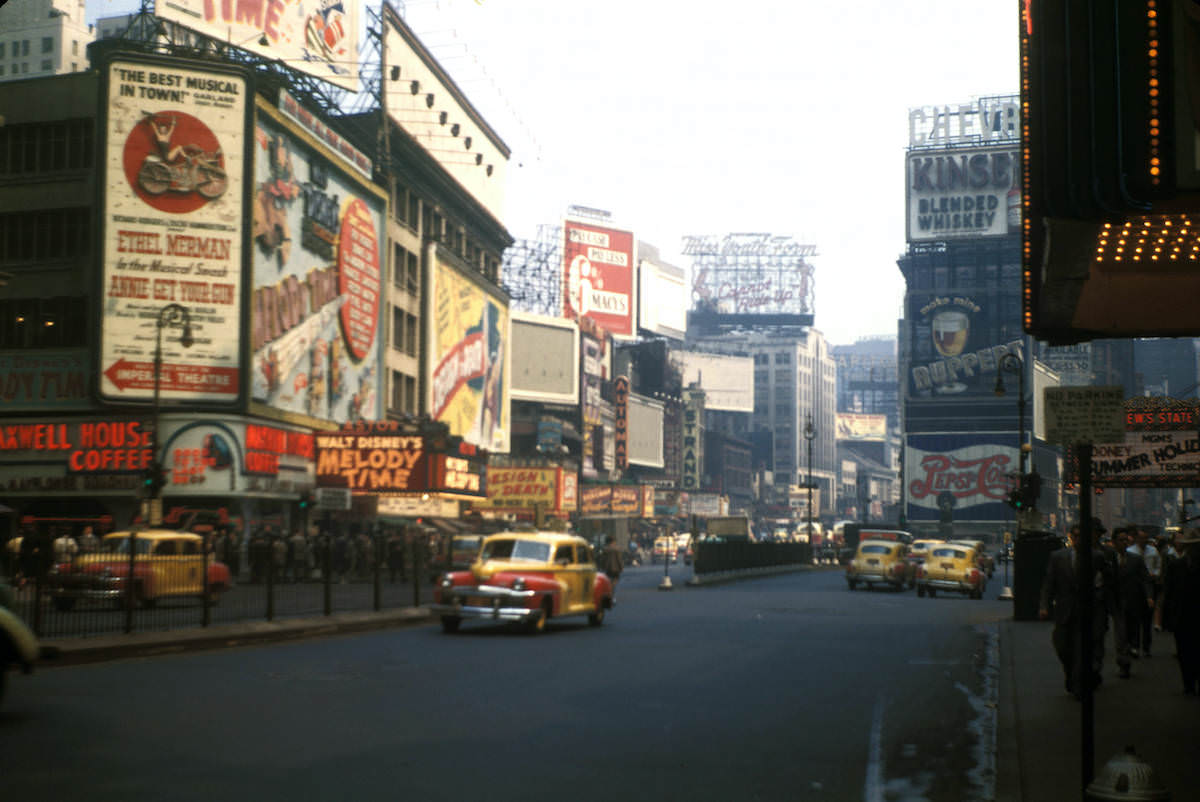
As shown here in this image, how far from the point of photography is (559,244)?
147 m

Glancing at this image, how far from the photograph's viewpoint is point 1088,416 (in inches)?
358

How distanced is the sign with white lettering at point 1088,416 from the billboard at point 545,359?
113423 mm

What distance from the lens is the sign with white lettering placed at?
904 cm

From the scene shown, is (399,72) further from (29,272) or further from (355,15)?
(29,272)

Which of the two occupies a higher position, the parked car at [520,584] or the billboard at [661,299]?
the billboard at [661,299]

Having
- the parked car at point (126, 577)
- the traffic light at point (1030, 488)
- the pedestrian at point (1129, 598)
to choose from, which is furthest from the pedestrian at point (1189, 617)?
the parked car at point (126, 577)

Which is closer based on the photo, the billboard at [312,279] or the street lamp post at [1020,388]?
the street lamp post at [1020,388]

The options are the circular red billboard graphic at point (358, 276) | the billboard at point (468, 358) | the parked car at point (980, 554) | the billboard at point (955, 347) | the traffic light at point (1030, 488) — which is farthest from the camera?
the billboard at point (955, 347)

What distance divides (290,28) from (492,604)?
137 ft

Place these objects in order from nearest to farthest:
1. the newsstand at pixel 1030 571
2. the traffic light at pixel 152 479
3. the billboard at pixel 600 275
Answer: the newsstand at pixel 1030 571 → the traffic light at pixel 152 479 → the billboard at pixel 600 275

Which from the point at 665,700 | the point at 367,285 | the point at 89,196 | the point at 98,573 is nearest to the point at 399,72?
the point at 367,285

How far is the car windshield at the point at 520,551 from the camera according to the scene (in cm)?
2439

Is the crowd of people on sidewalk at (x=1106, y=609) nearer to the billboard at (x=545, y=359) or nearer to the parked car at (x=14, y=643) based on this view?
the parked car at (x=14, y=643)

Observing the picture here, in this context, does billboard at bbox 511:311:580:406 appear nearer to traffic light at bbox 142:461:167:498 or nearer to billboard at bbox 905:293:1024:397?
billboard at bbox 905:293:1024:397
